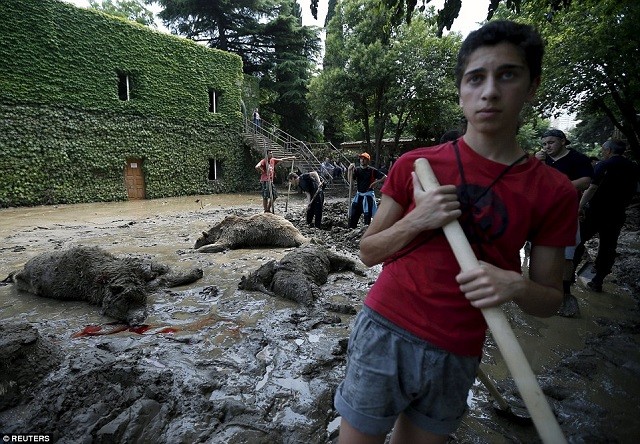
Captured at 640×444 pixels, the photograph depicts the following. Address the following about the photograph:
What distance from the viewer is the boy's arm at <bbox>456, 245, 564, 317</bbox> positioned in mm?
1019

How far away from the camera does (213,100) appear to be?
1984 cm

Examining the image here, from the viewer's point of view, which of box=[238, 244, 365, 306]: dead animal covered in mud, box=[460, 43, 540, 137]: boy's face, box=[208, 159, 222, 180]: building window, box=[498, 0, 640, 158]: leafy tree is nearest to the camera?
box=[460, 43, 540, 137]: boy's face

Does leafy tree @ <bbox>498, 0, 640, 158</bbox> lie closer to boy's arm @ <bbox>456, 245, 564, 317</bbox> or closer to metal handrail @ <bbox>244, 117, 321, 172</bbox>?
boy's arm @ <bbox>456, 245, 564, 317</bbox>

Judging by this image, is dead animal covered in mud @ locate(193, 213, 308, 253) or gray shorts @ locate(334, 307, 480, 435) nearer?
gray shorts @ locate(334, 307, 480, 435)

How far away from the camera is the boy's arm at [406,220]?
106 centimetres

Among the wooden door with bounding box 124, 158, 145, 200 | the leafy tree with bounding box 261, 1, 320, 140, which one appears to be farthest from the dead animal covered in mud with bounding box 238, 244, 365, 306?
the leafy tree with bounding box 261, 1, 320, 140

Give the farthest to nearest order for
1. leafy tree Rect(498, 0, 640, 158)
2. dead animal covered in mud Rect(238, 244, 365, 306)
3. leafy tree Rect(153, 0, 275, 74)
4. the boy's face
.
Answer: leafy tree Rect(153, 0, 275, 74) → leafy tree Rect(498, 0, 640, 158) → dead animal covered in mud Rect(238, 244, 365, 306) → the boy's face

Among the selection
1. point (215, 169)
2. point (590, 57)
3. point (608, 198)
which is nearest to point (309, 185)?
point (608, 198)

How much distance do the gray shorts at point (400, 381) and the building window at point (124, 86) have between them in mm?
19421

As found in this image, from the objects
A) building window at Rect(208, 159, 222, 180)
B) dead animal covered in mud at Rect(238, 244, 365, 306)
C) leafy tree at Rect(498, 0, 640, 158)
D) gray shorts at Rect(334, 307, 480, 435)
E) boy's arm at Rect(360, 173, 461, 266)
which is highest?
leafy tree at Rect(498, 0, 640, 158)

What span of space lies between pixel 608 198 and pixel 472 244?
463 cm

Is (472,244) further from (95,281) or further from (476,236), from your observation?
(95,281)

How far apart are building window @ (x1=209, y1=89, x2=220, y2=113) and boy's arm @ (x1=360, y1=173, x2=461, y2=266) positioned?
20.8 meters

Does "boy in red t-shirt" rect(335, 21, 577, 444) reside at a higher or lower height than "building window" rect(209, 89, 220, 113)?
lower
